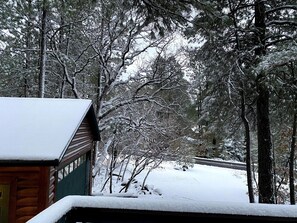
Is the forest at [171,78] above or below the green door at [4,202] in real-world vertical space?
above

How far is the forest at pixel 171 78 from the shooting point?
26.7 ft

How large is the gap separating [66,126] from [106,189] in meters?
9.20

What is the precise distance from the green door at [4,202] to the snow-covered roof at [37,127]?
855 millimetres

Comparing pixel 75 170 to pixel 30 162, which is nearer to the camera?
pixel 30 162

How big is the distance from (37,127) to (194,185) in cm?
1269

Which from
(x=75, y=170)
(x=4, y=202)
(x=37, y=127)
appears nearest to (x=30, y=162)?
(x=4, y=202)

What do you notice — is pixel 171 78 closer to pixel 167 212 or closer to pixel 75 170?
pixel 75 170

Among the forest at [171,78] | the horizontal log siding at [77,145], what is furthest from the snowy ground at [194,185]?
the horizontal log siding at [77,145]

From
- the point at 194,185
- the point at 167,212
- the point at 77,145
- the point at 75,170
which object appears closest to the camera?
the point at 167,212

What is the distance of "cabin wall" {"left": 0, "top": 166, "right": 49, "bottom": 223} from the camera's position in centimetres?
517

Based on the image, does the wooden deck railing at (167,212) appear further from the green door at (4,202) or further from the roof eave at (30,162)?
the green door at (4,202)

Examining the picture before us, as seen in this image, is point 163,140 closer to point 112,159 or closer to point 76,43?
point 112,159

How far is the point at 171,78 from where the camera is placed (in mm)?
15812

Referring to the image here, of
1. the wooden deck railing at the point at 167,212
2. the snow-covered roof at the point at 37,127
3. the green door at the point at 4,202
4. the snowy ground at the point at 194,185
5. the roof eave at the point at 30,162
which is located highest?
the snow-covered roof at the point at 37,127
